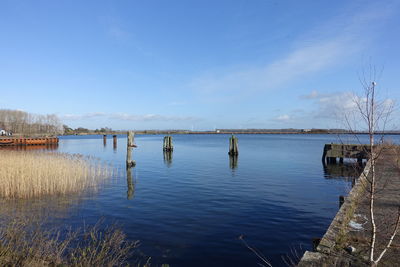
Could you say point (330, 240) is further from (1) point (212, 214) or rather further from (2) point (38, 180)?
(2) point (38, 180)

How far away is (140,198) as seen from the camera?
15.2 m

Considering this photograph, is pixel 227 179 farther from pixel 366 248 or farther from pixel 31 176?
pixel 366 248

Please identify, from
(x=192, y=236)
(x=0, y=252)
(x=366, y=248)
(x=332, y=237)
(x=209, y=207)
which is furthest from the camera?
(x=209, y=207)

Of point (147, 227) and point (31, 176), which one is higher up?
point (31, 176)

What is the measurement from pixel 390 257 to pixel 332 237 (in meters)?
1.26

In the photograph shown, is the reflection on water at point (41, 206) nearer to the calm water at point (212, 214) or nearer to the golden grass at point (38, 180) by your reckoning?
the calm water at point (212, 214)

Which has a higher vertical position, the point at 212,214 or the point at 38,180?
the point at 38,180

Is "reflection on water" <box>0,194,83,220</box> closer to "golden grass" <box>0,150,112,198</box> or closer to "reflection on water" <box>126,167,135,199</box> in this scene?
"golden grass" <box>0,150,112,198</box>

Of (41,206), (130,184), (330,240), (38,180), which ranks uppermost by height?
(330,240)

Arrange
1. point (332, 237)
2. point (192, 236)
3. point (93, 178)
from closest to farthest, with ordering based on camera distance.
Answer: point (332, 237), point (192, 236), point (93, 178)

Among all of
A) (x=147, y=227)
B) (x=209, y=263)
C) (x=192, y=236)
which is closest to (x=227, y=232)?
(x=192, y=236)

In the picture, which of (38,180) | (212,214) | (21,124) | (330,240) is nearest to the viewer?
(330,240)

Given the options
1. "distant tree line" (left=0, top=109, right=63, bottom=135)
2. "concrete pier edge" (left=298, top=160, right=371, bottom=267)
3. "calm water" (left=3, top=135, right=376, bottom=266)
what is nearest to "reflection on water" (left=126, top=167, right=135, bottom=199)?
"calm water" (left=3, top=135, right=376, bottom=266)

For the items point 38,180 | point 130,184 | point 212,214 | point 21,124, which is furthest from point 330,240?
point 21,124
